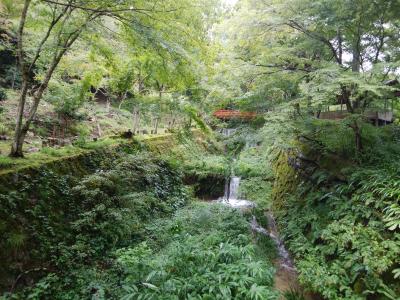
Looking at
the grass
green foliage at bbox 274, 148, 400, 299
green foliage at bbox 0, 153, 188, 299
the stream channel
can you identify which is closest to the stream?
the stream channel

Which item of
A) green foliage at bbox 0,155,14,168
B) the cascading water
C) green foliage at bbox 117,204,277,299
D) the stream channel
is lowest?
the stream channel

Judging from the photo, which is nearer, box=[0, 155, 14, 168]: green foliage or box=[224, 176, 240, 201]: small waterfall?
box=[0, 155, 14, 168]: green foliage

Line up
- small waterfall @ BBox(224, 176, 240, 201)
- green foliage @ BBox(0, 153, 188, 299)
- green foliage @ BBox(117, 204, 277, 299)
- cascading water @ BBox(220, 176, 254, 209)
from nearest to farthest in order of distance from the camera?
green foliage @ BBox(117, 204, 277, 299) < green foliage @ BBox(0, 153, 188, 299) < cascading water @ BBox(220, 176, 254, 209) < small waterfall @ BBox(224, 176, 240, 201)

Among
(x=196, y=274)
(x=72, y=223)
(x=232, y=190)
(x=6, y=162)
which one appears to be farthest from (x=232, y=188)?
(x=6, y=162)

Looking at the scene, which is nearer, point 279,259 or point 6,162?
point 6,162

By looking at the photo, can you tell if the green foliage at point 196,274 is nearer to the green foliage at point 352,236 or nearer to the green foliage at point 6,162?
the green foliage at point 352,236

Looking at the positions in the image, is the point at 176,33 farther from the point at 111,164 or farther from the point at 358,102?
the point at 358,102

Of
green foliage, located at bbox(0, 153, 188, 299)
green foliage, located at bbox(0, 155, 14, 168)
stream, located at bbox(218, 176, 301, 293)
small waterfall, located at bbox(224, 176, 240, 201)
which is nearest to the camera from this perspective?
green foliage, located at bbox(0, 153, 188, 299)

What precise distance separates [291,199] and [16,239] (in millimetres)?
7351

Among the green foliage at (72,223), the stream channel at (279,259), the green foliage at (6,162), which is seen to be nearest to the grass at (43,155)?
the green foliage at (6,162)

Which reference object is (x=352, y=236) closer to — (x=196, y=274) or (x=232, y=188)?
(x=196, y=274)

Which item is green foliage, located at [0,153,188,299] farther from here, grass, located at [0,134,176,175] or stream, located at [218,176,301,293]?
stream, located at [218,176,301,293]

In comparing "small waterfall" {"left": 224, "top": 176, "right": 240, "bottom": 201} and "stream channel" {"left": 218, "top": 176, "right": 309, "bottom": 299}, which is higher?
"small waterfall" {"left": 224, "top": 176, "right": 240, "bottom": 201}

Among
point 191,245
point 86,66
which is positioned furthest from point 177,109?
point 191,245
